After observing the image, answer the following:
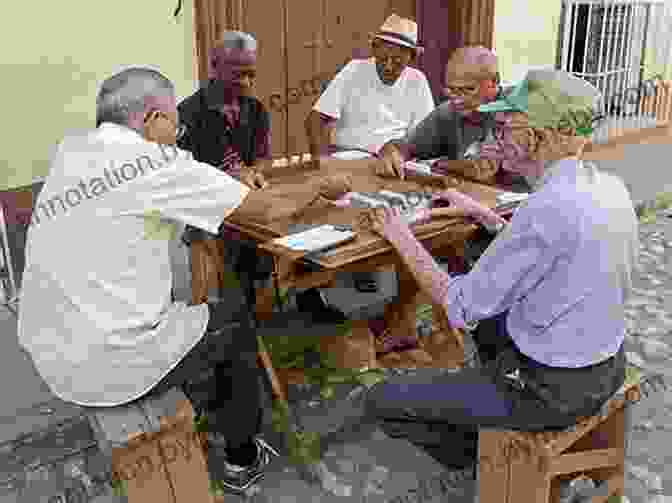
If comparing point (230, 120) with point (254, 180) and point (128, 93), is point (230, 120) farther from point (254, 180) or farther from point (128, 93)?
point (128, 93)

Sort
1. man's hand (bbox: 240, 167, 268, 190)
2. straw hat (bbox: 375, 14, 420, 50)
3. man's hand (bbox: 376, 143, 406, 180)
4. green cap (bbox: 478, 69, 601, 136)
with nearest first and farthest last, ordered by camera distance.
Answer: green cap (bbox: 478, 69, 601, 136)
man's hand (bbox: 240, 167, 268, 190)
man's hand (bbox: 376, 143, 406, 180)
straw hat (bbox: 375, 14, 420, 50)

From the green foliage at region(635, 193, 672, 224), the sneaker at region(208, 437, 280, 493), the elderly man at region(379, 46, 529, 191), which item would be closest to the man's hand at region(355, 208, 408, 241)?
the elderly man at region(379, 46, 529, 191)

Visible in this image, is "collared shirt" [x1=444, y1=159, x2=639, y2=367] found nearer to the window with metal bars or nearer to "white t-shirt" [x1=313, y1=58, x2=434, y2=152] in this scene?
"white t-shirt" [x1=313, y1=58, x2=434, y2=152]

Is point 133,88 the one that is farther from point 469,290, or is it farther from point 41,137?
point 41,137

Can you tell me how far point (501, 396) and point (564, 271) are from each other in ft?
1.55

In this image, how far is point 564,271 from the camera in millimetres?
2062

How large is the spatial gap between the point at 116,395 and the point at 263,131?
2097mm

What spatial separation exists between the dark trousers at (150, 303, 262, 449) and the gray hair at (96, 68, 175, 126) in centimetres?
77

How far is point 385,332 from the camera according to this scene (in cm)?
388

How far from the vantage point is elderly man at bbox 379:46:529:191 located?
3578mm

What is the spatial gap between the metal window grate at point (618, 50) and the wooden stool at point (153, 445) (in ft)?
22.2

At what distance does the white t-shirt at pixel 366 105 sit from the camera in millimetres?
4613

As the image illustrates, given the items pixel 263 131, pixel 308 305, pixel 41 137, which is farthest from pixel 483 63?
pixel 41 137

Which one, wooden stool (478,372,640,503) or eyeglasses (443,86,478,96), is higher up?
eyeglasses (443,86,478,96)
